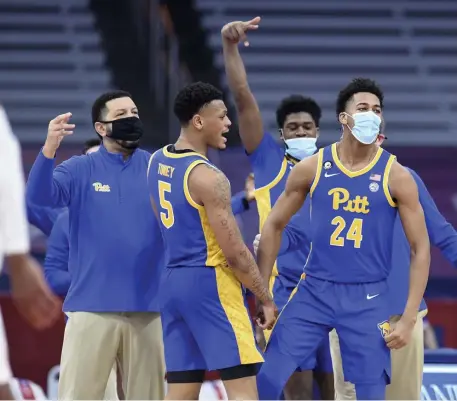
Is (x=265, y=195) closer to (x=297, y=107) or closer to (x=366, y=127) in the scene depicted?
(x=297, y=107)

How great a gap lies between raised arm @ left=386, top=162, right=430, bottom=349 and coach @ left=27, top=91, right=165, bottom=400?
1.39m

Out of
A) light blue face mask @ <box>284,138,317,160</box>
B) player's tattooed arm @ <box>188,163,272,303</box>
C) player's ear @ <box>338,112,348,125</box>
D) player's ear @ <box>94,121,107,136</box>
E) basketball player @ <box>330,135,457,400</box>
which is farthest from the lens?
light blue face mask @ <box>284,138,317,160</box>

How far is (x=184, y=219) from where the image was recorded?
5453mm

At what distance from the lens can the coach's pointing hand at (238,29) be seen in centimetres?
611

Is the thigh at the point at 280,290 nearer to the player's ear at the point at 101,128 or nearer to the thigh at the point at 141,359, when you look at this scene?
the thigh at the point at 141,359

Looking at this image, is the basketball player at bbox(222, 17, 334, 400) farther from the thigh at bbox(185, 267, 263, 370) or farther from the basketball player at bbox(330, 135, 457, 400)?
the thigh at bbox(185, 267, 263, 370)

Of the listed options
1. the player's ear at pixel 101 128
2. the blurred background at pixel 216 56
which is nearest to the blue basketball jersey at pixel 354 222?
the player's ear at pixel 101 128

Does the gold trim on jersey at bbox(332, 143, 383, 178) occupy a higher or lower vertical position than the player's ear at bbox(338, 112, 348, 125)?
lower

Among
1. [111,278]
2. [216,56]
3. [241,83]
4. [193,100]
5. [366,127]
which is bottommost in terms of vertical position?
[111,278]

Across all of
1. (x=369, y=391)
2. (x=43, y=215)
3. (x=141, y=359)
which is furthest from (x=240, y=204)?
(x=369, y=391)

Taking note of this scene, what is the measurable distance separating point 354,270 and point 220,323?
71 centimetres

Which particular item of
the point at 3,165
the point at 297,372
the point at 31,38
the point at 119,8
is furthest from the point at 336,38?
the point at 3,165

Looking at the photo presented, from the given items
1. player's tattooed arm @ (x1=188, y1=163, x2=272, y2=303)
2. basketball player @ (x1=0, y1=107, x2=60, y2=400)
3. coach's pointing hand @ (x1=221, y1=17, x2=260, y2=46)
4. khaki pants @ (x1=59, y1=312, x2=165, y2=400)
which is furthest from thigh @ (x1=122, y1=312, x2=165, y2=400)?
basketball player @ (x1=0, y1=107, x2=60, y2=400)

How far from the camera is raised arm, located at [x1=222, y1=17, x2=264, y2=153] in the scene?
6.15m
